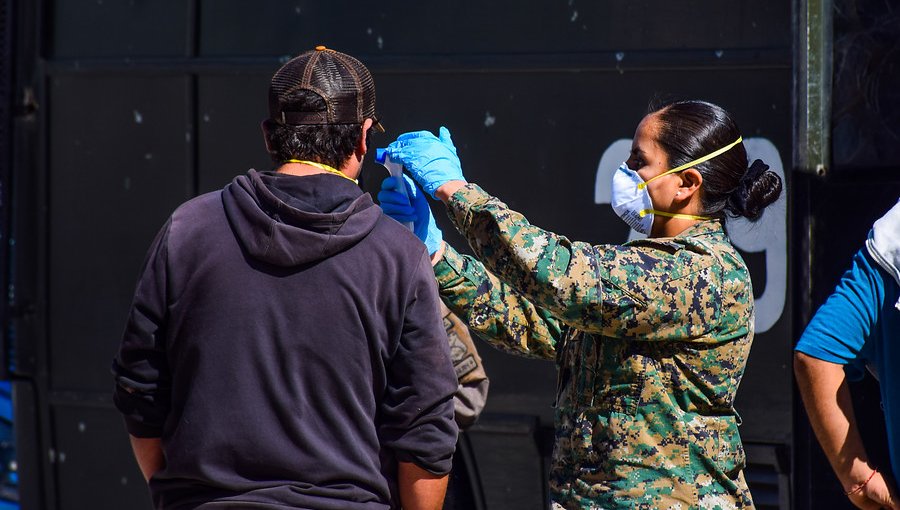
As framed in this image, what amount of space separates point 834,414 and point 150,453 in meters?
1.22

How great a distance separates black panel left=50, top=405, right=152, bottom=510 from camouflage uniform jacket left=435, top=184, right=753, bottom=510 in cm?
188

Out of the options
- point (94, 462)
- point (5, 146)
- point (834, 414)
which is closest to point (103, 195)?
→ point (5, 146)

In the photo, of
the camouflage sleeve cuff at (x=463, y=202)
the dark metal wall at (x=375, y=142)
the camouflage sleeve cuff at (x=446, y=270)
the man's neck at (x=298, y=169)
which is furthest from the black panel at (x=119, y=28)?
the man's neck at (x=298, y=169)

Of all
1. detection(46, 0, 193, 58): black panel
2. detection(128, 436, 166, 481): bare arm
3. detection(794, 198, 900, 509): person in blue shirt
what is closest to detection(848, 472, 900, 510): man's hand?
detection(794, 198, 900, 509): person in blue shirt

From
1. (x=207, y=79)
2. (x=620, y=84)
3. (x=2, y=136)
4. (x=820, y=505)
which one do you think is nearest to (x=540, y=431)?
(x=820, y=505)

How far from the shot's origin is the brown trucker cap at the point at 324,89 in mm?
1867

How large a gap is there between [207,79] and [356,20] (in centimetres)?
50

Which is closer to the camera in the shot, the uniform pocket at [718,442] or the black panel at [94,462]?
the uniform pocket at [718,442]

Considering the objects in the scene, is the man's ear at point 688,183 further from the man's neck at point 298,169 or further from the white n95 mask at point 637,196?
the man's neck at point 298,169

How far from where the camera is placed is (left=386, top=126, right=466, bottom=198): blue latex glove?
223cm

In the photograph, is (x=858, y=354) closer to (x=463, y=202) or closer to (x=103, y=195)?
(x=463, y=202)

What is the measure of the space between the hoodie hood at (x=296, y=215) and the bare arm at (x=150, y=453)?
397 millimetres

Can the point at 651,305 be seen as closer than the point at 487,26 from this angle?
Yes

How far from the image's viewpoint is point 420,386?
184 centimetres
